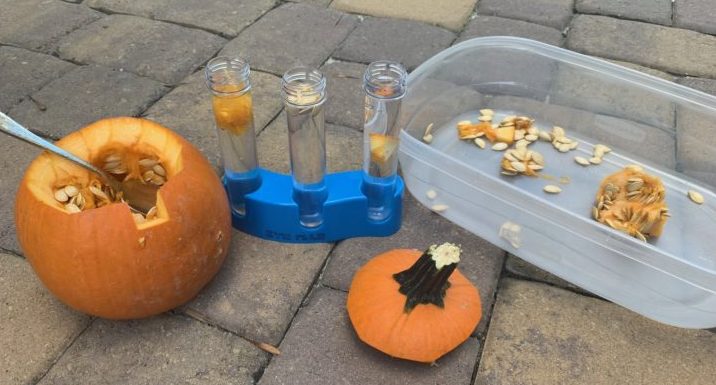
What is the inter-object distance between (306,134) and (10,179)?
27.5 inches

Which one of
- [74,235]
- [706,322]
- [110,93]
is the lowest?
[110,93]

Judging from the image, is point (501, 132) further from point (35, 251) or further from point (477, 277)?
point (35, 251)

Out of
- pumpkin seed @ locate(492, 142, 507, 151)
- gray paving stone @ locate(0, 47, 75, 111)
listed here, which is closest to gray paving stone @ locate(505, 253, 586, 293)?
pumpkin seed @ locate(492, 142, 507, 151)

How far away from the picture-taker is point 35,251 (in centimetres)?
89

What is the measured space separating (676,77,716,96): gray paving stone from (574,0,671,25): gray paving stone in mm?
339

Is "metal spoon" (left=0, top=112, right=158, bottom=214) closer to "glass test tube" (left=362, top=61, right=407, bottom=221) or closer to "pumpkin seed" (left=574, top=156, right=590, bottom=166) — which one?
"glass test tube" (left=362, top=61, right=407, bottom=221)

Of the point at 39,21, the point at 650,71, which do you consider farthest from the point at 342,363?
the point at 39,21

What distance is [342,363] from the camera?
928mm

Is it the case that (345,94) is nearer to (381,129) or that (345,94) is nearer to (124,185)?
(381,129)

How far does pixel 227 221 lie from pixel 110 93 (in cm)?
73

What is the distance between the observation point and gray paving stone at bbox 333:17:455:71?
1.68m

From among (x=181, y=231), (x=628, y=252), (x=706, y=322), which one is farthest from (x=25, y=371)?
(x=706, y=322)

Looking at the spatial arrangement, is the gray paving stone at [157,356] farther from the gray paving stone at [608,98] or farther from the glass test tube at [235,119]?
the gray paving stone at [608,98]

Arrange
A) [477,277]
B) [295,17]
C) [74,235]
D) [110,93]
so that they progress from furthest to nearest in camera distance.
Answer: [295,17] < [110,93] < [477,277] < [74,235]
